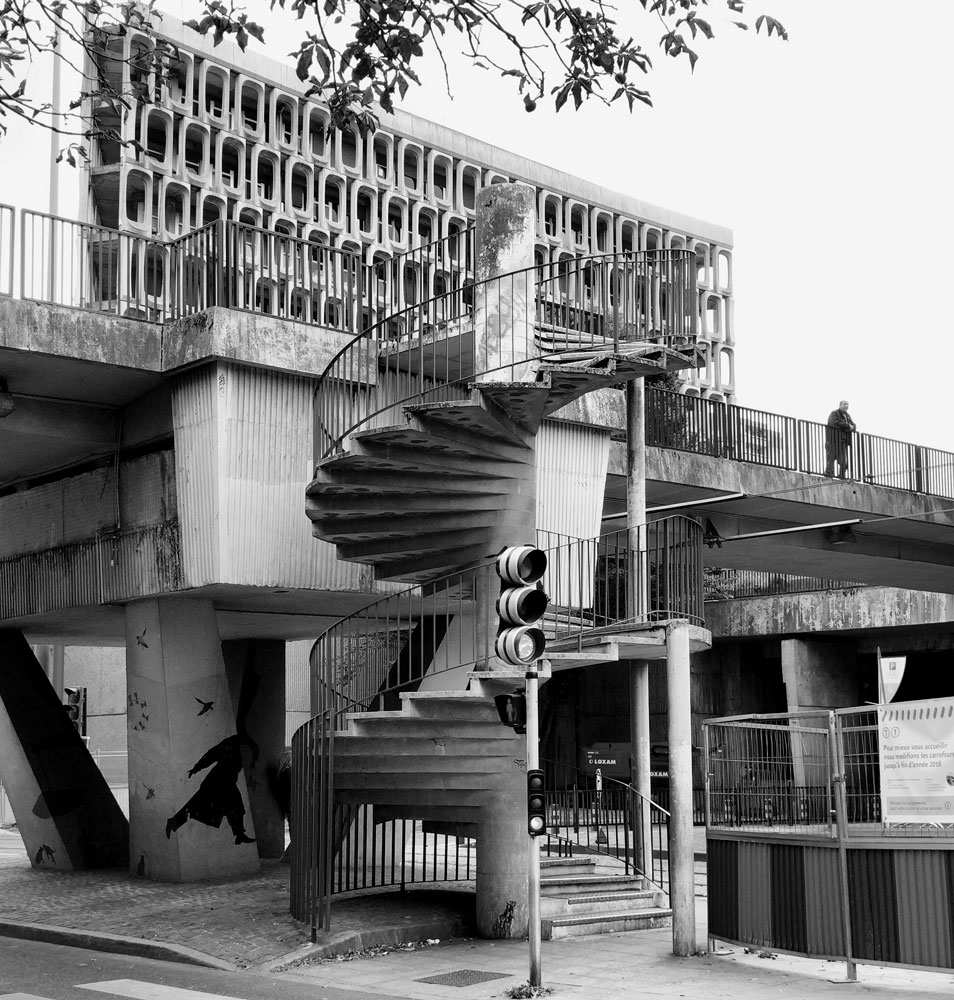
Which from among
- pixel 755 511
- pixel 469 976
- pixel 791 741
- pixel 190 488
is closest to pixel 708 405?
pixel 755 511

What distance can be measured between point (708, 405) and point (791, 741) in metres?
11.5

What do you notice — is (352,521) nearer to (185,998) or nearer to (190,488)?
(190,488)

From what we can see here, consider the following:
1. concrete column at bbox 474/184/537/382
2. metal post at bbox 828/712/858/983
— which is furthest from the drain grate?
concrete column at bbox 474/184/537/382

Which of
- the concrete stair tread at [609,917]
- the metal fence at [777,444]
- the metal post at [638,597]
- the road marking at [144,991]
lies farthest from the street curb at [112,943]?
the metal fence at [777,444]

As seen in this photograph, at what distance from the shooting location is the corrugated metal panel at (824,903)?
10664 mm

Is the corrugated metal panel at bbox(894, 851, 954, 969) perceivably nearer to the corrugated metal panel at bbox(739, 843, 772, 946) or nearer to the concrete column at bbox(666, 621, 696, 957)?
the corrugated metal panel at bbox(739, 843, 772, 946)

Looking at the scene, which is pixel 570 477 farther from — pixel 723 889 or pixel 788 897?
pixel 788 897

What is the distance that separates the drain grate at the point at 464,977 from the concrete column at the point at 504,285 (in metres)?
5.62

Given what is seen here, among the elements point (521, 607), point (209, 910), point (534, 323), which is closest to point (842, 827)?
Answer: point (521, 607)

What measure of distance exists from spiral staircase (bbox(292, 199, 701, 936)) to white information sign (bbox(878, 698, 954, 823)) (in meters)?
2.76

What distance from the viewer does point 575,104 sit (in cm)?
943

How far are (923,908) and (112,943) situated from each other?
727 cm

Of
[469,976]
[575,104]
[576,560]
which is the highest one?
[575,104]

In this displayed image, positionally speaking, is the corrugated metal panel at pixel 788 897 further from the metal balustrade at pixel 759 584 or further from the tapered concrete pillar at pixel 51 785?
the metal balustrade at pixel 759 584
